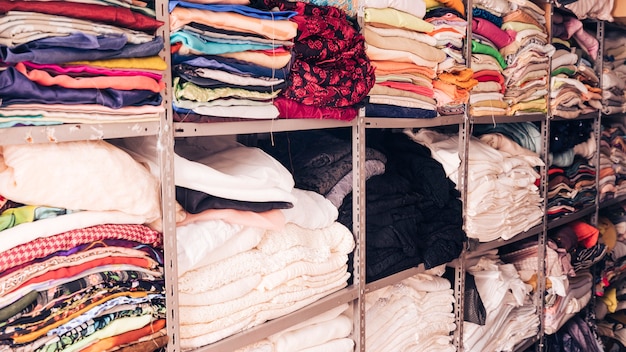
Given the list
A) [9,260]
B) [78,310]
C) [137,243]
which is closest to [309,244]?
[137,243]

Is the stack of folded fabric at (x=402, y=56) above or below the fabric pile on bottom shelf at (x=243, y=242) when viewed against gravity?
above

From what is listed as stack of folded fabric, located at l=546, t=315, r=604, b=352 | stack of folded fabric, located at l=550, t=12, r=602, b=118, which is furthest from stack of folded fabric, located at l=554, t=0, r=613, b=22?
stack of folded fabric, located at l=546, t=315, r=604, b=352

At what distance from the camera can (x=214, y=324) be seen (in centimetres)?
141

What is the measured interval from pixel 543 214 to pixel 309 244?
1628 millimetres

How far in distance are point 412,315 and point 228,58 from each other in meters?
1.25

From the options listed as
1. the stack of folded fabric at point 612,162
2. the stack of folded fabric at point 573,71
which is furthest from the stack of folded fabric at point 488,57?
the stack of folded fabric at point 612,162

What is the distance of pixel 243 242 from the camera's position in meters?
1.50

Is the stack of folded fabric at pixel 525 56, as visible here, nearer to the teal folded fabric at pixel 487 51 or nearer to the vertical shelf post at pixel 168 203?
the teal folded fabric at pixel 487 51

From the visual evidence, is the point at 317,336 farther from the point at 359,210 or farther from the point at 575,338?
the point at 575,338

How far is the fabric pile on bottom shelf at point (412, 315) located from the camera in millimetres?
2046

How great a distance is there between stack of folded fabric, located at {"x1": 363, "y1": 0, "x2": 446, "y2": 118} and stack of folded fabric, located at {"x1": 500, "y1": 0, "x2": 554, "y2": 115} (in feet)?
1.70

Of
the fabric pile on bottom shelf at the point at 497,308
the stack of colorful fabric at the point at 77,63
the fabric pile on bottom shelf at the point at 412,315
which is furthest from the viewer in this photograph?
the fabric pile on bottom shelf at the point at 497,308

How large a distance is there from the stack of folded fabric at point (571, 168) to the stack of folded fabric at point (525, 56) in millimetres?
406

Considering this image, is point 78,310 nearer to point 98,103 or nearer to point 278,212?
point 98,103
